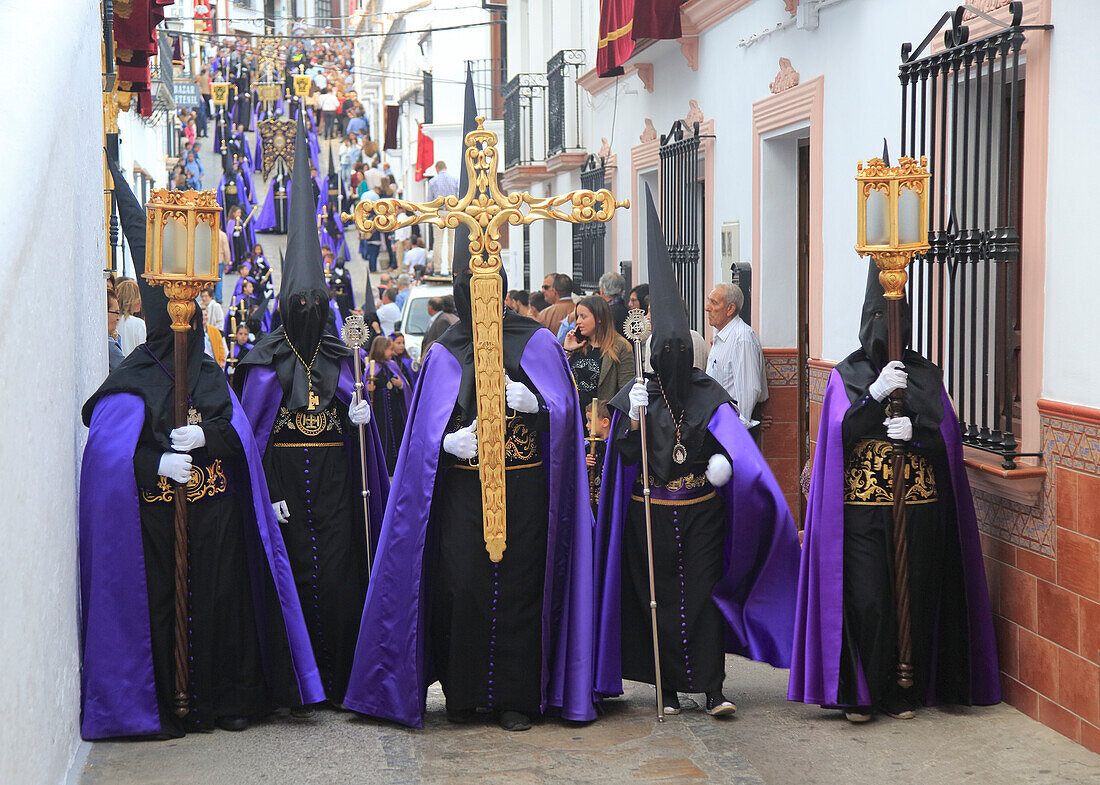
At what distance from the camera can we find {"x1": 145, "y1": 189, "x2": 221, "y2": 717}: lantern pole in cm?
534

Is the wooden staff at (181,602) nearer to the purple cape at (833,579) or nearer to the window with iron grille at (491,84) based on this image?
the purple cape at (833,579)

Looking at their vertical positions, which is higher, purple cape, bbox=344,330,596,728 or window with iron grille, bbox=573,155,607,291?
window with iron grille, bbox=573,155,607,291

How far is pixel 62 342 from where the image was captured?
4922mm

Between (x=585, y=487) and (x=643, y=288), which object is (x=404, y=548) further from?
(x=643, y=288)

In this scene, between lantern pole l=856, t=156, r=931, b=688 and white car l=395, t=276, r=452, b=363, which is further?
white car l=395, t=276, r=452, b=363

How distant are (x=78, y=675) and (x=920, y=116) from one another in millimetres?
4614

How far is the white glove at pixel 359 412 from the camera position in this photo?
19.9 ft

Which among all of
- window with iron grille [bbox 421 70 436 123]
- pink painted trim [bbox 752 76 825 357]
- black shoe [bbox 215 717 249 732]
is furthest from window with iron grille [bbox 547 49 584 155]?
window with iron grille [bbox 421 70 436 123]

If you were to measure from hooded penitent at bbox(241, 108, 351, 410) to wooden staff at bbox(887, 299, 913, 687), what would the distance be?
2416 millimetres

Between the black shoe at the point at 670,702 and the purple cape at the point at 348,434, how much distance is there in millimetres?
1429

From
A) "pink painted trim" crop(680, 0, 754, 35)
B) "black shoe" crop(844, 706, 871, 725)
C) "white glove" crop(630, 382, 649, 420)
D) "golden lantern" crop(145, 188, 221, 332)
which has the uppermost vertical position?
"pink painted trim" crop(680, 0, 754, 35)

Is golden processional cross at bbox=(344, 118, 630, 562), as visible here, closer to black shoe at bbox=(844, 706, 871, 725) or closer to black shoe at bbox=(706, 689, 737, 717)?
black shoe at bbox=(706, 689, 737, 717)

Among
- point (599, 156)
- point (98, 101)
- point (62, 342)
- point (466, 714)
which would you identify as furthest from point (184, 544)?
point (599, 156)

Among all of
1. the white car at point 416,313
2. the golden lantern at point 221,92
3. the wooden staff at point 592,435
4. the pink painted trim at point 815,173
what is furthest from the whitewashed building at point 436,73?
the wooden staff at point 592,435
